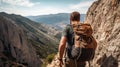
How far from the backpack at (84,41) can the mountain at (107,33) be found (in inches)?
64.5

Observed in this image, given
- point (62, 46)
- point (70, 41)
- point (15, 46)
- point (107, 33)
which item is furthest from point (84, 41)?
point (15, 46)

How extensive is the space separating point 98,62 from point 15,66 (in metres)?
89.1

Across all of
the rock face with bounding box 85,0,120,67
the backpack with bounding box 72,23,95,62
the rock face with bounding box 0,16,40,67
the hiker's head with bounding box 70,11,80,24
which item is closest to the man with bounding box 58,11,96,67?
the hiker's head with bounding box 70,11,80,24

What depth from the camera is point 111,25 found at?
10.1m

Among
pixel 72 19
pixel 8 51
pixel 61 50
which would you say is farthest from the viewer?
pixel 8 51

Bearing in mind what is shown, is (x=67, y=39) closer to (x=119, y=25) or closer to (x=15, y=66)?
(x=119, y=25)

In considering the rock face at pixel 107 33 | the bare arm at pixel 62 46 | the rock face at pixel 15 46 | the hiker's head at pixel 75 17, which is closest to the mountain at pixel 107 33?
the rock face at pixel 107 33

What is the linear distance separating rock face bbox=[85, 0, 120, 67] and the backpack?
64.5 inches

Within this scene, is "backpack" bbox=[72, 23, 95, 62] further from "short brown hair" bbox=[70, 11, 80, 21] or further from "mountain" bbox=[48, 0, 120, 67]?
"mountain" bbox=[48, 0, 120, 67]

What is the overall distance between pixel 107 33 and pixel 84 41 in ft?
8.80

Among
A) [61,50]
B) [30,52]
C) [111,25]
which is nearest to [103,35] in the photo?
[111,25]

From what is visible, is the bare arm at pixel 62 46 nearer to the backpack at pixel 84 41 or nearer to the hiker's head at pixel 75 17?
the backpack at pixel 84 41

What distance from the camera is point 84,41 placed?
764cm

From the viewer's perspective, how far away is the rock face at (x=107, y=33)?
9062 mm
